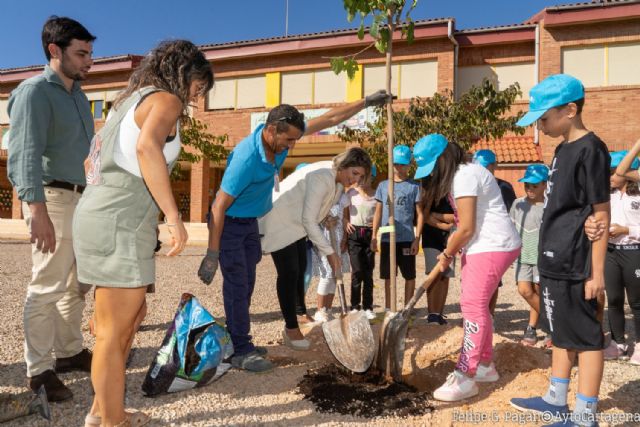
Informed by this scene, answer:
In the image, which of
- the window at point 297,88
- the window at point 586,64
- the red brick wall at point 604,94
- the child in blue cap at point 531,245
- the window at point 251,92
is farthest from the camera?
the window at point 251,92

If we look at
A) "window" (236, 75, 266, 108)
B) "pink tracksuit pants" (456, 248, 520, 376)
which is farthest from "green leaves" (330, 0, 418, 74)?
"window" (236, 75, 266, 108)

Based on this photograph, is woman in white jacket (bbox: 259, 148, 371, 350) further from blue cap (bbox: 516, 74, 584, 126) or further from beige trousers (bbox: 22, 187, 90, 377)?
blue cap (bbox: 516, 74, 584, 126)

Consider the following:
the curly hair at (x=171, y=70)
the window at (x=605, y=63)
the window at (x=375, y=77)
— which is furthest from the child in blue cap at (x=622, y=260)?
the window at (x=375, y=77)

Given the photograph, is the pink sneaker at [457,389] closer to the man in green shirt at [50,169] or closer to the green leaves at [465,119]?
the man in green shirt at [50,169]

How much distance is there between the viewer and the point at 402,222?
16.4 feet

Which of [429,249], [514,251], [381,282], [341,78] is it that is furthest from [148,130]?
[341,78]

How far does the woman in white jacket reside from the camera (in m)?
3.78

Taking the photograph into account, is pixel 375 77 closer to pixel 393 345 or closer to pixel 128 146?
pixel 393 345

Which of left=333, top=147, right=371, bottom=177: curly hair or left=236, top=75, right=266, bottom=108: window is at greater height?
left=236, top=75, right=266, bottom=108: window

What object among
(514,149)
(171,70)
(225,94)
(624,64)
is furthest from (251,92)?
(171,70)

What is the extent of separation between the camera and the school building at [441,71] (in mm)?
12703

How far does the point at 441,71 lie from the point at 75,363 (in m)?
13.2

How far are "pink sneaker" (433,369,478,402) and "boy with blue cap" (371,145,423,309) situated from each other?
1994mm

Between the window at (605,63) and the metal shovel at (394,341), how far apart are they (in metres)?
12.3
